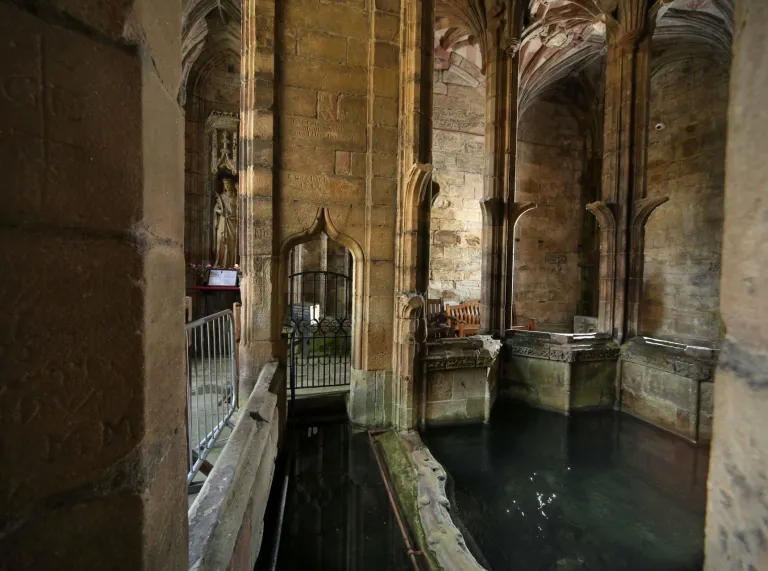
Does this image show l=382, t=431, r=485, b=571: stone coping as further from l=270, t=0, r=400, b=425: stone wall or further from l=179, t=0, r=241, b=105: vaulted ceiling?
l=179, t=0, r=241, b=105: vaulted ceiling

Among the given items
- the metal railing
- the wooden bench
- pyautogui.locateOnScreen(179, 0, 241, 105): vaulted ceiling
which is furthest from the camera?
the wooden bench

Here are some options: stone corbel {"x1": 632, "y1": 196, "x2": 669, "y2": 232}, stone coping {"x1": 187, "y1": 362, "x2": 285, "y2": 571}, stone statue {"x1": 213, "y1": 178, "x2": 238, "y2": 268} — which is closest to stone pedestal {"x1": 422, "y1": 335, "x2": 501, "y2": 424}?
stone coping {"x1": 187, "y1": 362, "x2": 285, "y2": 571}

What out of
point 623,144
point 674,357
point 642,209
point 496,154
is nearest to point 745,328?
point 674,357

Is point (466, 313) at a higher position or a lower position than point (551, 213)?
lower

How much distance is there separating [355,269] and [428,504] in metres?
2.58

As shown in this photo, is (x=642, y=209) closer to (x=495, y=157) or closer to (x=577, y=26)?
(x=495, y=157)

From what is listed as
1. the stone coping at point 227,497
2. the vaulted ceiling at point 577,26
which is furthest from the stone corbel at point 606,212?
the stone coping at point 227,497

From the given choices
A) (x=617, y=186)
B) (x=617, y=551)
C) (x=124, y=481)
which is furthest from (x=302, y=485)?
(x=617, y=186)

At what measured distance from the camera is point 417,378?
4465 millimetres

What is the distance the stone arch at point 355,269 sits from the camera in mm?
4129

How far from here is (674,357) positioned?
5.02 metres

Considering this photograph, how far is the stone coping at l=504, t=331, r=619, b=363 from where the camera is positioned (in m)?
5.58

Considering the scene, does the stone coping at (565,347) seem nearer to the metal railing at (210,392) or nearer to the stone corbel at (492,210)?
the stone corbel at (492,210)

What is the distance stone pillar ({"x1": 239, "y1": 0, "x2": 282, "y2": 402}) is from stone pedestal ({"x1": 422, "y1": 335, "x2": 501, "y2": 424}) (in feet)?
6.56
